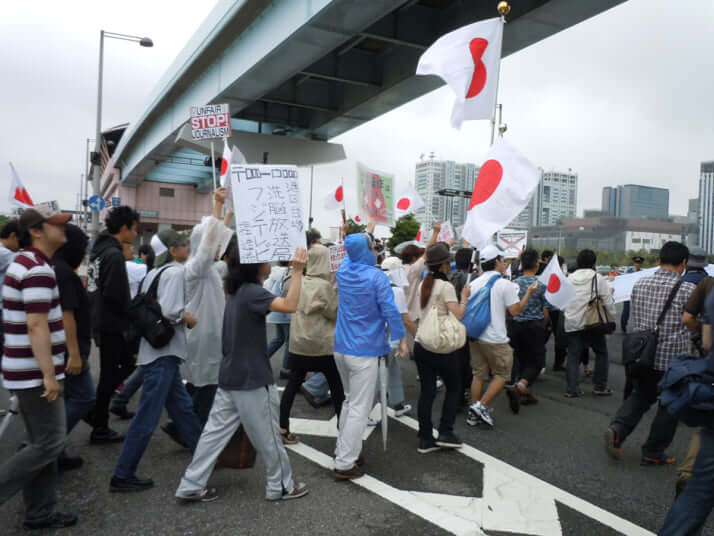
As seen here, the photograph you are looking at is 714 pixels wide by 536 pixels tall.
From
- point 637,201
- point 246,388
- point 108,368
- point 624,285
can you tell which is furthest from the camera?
point 637,201

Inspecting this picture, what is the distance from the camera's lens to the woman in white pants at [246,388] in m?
3.39

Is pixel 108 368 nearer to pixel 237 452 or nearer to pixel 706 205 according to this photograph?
pixel 237 452

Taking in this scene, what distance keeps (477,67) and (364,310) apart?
2981mm

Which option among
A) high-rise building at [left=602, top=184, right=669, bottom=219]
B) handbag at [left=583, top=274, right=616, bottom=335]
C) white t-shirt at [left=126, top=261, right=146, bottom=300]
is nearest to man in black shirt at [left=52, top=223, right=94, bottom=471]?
white t-shirt at [left=126, top=261, right=146, bottom=300]

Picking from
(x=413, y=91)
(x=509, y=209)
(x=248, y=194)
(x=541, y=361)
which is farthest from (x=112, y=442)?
(x=413, y=91)

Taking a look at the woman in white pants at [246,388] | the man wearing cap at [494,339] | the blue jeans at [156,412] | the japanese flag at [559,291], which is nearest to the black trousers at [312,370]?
the blue jeans at [156,412]

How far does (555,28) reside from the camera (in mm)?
9539

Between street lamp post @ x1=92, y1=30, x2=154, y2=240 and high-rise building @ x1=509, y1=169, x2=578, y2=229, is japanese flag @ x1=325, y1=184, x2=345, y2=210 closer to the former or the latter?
street lamp post @ x1=92, y1=30, x2=154, y2=240

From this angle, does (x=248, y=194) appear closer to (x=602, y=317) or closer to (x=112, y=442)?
(x=112, y=442)

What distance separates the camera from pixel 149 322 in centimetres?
371

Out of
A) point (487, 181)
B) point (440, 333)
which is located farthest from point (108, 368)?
point (487, 181)

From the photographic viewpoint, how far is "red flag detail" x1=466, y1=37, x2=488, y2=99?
537 cm

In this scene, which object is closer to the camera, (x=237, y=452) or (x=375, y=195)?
(x=237, y=452)

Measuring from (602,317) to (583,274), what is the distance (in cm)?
61
